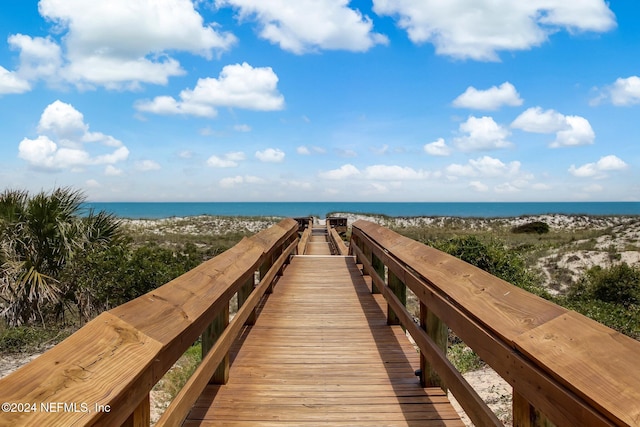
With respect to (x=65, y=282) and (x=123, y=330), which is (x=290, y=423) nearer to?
(x=123, y=330)

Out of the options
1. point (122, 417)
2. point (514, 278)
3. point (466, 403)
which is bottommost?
point (514, 278)

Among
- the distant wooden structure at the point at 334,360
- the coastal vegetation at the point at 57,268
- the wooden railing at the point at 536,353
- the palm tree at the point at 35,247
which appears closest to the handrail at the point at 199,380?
the distant wooden structure at the point at 334,360

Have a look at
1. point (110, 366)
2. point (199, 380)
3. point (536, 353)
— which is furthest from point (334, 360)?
point (110, 366)

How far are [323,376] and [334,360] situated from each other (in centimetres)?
40

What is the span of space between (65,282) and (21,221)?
5.16 feet

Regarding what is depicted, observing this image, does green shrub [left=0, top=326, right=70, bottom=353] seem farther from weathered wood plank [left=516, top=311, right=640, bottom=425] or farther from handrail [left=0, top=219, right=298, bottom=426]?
weathered wood plank [left=516, top=311, right=640, bottom=425]

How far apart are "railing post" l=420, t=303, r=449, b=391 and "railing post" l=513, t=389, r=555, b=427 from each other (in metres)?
1.19

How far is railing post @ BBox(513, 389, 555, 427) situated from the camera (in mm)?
1678

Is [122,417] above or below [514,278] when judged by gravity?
above

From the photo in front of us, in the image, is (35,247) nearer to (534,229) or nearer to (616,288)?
(616,288)

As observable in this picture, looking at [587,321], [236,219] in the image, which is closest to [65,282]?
[587,321]

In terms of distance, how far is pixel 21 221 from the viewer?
8.90 meters

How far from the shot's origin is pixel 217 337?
10.6 ft

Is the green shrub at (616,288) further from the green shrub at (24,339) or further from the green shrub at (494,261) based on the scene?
the green shrub at (24,339)
